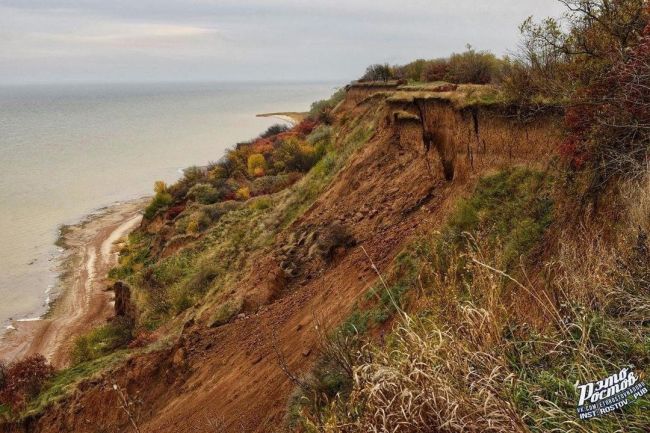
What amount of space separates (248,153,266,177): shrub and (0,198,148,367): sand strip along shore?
1257 centimetres

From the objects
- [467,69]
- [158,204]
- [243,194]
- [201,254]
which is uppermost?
[467,69]

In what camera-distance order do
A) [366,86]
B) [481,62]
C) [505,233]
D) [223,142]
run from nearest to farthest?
1. [505,233]
2. [481,62]
3. [366,86]
4. [223,142]

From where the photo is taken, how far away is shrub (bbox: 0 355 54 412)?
51.4 ft

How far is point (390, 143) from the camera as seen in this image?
52.9ft

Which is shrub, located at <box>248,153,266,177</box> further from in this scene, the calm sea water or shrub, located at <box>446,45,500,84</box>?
shrub, located at <box>446,45,500,84</box>

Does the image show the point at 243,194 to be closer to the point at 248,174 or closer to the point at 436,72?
the point at 248,174

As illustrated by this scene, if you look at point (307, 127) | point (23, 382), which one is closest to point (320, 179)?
point (23, 382)

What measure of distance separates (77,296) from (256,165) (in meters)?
16.6

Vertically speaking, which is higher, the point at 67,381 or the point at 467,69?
the point at 467,69

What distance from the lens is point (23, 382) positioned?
16703mm

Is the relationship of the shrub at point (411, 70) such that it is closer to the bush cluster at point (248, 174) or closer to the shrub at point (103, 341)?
the bush cluster at point (248, 174)

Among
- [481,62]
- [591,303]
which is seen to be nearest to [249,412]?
[591,303]

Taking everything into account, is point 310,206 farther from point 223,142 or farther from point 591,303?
point 223,142

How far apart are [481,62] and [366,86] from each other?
38.5 ft
